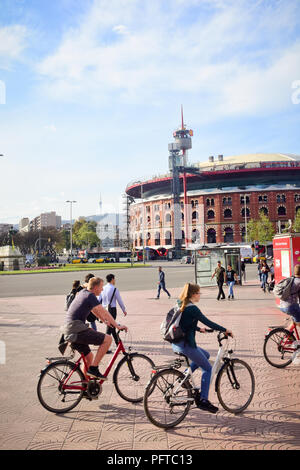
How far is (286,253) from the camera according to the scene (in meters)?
14.5

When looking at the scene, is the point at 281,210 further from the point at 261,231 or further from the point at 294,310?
the point at 294,310

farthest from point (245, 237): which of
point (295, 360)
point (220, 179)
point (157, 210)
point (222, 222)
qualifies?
point (295, 360)

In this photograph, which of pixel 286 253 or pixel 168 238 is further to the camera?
pixel 168 238

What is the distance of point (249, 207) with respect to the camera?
8200 cm

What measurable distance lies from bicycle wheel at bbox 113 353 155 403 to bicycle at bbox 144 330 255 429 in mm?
652

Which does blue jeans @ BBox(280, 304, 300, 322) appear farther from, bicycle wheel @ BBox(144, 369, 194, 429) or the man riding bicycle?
the man riding bicycle

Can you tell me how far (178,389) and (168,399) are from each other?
0.68ft

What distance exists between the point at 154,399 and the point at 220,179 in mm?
82447

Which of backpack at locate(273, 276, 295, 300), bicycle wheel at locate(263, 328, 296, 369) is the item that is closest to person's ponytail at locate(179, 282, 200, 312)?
backpack at locate(273, 276, 295, 300)

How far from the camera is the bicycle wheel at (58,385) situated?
5.50 m

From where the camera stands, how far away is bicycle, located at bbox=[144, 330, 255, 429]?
5004 mm

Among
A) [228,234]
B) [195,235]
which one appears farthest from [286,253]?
[195,235]

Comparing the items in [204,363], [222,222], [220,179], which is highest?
[220,179]
